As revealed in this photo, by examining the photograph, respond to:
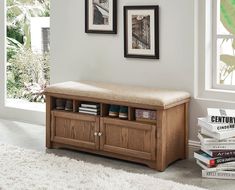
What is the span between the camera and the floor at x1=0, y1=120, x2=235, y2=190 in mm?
3551

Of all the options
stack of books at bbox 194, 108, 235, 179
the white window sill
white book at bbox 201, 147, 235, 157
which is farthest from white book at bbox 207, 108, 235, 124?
the white window sill

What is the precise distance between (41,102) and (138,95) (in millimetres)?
1988

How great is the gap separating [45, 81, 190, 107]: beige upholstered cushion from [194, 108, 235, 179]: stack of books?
0.37 m

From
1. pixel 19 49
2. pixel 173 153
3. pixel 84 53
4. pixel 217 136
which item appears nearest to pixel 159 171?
pixel 173 153

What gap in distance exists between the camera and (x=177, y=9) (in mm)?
4129

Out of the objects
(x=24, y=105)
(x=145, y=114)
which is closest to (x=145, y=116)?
(x=145, y=114)

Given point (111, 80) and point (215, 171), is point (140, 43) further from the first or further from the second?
point (215, 171)

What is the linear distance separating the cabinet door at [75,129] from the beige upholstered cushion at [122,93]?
0.20 metres

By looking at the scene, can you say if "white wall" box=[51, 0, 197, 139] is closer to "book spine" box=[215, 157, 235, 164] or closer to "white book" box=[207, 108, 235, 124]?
"white book" box=[207, 108, 235, 124]

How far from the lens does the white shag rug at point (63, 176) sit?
336 cm

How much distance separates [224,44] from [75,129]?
4.77 ft

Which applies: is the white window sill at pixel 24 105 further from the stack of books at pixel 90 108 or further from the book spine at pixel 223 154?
the book spine at pixel 223 154

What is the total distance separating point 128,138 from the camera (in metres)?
3.94

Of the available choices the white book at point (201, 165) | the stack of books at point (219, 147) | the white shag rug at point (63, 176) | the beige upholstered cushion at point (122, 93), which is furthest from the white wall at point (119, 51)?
the white shag rug at point (63, 176)
